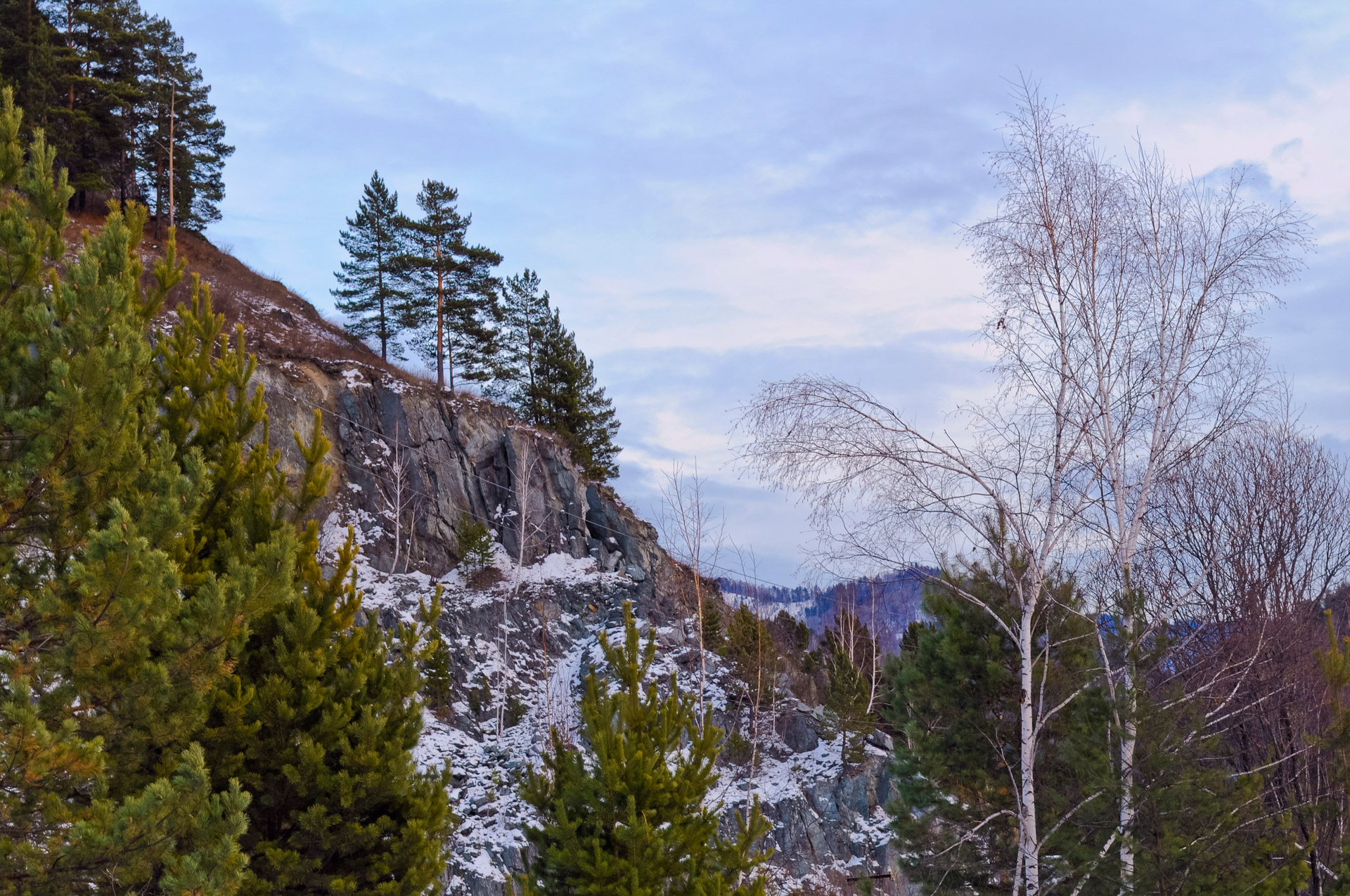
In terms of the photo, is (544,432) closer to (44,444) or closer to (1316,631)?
(1316,631)

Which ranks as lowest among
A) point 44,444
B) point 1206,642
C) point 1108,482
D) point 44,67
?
point 1206,642

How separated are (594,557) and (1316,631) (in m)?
19.8

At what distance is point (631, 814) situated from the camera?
6477 millimetres

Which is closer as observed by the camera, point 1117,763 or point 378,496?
point 1117,763

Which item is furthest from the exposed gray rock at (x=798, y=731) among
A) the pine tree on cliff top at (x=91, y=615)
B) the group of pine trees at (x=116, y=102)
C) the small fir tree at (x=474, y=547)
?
the group of pine trees at (x=116, y=102)

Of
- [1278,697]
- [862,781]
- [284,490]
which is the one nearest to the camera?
[284,490]

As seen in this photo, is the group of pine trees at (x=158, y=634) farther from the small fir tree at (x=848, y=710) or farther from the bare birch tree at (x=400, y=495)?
the bare birch tree at (x=400, y=495)

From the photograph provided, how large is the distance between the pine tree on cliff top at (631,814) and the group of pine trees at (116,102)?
32.4 metres

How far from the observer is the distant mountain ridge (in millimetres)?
9195

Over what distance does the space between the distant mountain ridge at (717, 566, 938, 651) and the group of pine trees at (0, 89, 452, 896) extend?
4461 millimetres

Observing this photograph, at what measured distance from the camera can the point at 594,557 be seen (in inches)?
1174

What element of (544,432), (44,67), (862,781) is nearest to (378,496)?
(544,432)

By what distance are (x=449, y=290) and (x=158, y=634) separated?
101ft

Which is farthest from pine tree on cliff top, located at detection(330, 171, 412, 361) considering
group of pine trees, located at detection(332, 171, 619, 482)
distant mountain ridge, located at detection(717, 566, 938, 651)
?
distant mountain ridge, located at detection(717, 566, 938, 651)
